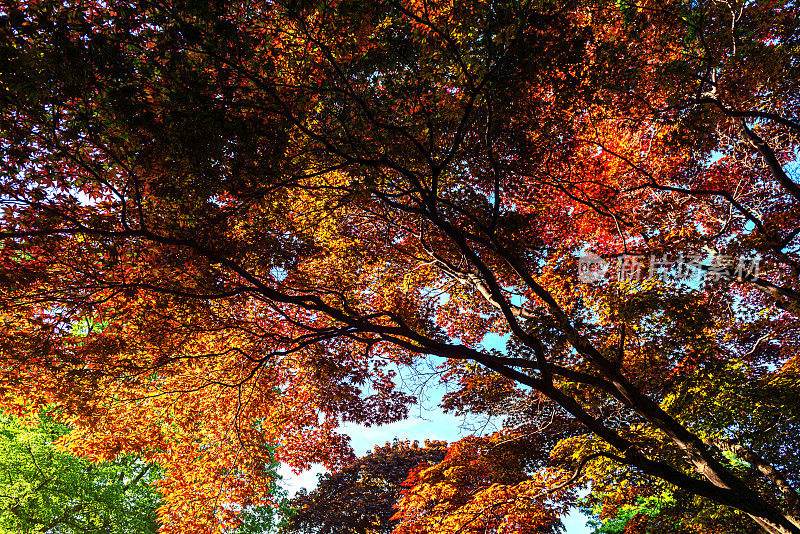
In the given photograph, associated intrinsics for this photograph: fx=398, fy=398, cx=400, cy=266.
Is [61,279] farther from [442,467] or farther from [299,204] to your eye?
[442,467]

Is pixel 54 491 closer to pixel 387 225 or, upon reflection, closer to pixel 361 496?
pixel 361 496

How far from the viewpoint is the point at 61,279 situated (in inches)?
187

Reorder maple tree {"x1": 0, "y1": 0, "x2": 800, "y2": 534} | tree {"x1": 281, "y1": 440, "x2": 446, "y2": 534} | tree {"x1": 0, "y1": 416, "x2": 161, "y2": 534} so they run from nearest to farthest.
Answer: maple tree {"x1": 0, "y1": 0, "x2": 800, "y2": 534}, tree {"x1": 0, "y1": 416, "x2": 161, "y2": 534}, tree {"x1": 281, "y1": 440, "x2": 446, "y2": 534}

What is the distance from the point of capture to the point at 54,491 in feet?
38.8

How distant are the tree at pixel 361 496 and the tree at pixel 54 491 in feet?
22.3

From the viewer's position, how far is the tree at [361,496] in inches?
696

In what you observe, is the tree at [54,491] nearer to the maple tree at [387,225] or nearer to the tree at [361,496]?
the tree at [361,496]

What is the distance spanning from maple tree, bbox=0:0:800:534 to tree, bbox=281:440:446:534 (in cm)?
980

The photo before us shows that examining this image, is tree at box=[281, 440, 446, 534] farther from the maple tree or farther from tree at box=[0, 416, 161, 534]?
the maple tree

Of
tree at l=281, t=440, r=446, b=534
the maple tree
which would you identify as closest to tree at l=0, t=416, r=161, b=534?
tree at l=281, t=440, r=446, b=534

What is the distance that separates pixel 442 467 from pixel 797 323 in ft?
25.2

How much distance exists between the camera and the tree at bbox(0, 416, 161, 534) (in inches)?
447

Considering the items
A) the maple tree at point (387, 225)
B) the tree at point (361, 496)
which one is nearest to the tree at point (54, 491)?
the tree at point (361, 496)

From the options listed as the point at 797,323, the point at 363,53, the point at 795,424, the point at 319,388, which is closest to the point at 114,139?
the point at 363,53
